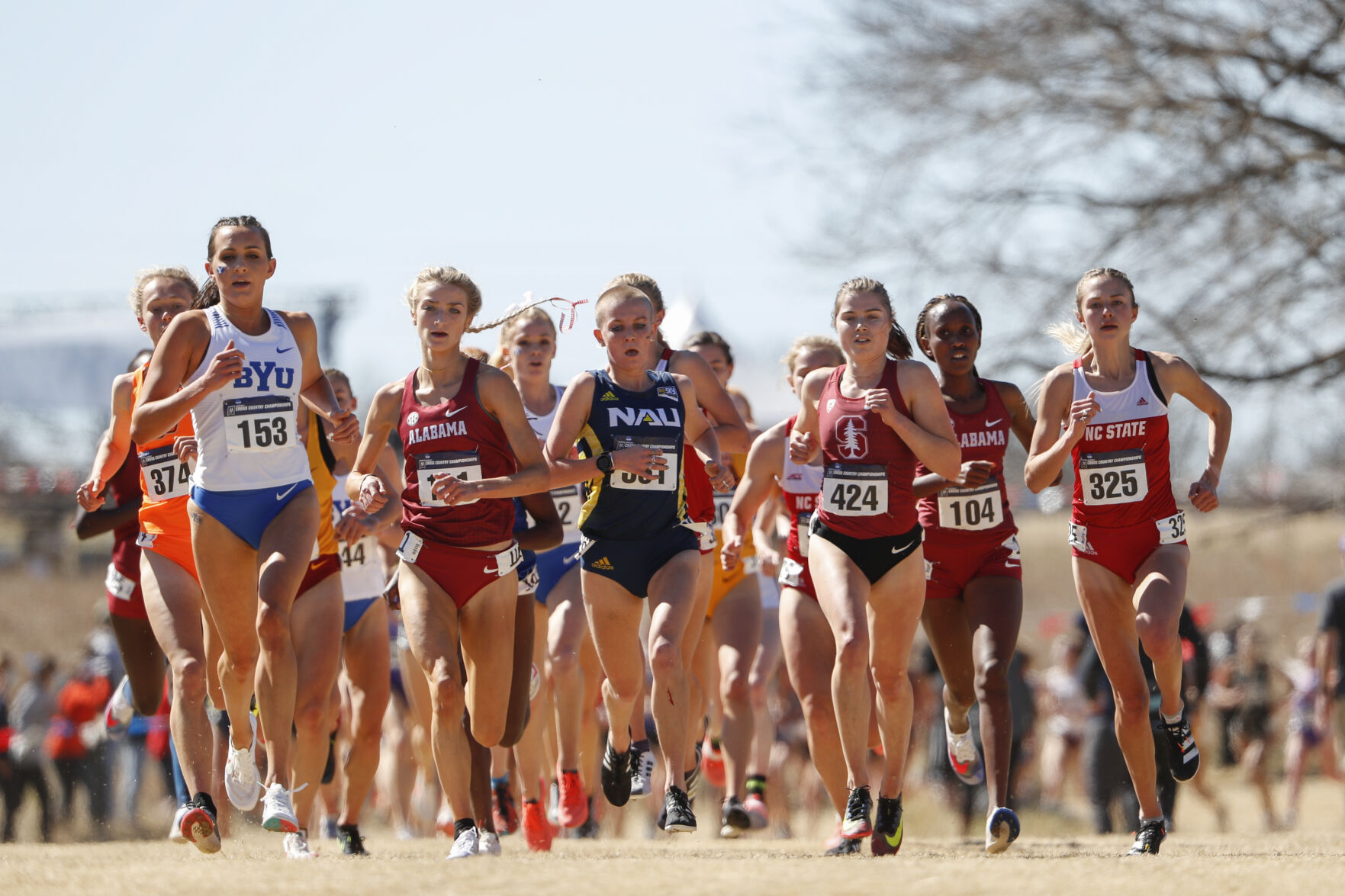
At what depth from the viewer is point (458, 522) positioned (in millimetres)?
6352

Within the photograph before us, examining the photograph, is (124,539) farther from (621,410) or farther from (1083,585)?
(1083,585)

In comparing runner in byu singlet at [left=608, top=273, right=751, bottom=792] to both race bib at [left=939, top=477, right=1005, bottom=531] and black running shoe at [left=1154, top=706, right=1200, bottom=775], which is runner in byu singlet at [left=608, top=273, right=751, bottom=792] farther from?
black running shoe at [left=1154, top=706, right=1200, bottom=775]

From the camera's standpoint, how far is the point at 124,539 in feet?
25.3

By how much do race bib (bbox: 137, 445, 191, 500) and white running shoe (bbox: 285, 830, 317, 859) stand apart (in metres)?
1.63

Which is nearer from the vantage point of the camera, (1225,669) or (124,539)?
(124,539)

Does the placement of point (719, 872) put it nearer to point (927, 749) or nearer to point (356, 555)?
point (356, 555)

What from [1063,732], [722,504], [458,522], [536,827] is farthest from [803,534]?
[1063,732]

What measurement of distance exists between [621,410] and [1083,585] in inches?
86.8

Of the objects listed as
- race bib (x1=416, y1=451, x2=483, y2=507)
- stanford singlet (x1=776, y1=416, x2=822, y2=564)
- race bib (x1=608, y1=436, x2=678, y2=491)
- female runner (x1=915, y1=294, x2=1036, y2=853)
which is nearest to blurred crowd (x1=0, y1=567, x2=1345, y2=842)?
stanford singlet (x1=776, y1=416, x2=822, y2=564)

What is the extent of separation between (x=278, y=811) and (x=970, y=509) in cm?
336

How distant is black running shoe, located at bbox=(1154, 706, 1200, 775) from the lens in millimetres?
6750

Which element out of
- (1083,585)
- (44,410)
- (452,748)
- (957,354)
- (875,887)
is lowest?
(875,887)

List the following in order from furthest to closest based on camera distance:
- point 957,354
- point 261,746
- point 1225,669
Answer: point 1225,669
point 261,746
point 957,354

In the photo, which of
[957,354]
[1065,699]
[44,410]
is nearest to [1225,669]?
[1065,699]
